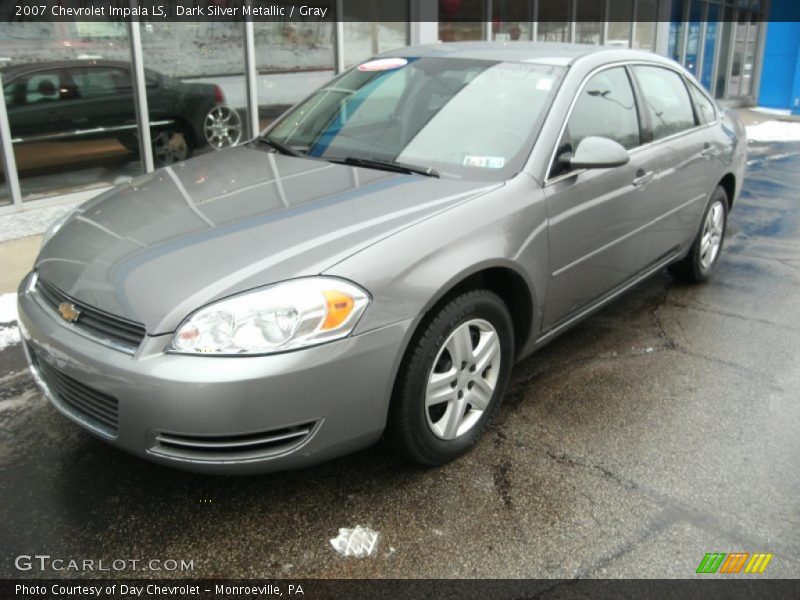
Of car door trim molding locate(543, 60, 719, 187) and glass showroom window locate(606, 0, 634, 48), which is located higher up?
glass showroom window locate(606, 0, 634, 48)

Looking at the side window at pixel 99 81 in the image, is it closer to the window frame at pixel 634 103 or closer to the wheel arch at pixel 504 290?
the window frame at pixel 634 103

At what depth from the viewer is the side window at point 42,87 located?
6.58 m

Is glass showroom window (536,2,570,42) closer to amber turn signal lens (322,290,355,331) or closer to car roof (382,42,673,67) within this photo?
car roof (382,42,673,67)

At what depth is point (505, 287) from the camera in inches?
125

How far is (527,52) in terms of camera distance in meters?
3.81

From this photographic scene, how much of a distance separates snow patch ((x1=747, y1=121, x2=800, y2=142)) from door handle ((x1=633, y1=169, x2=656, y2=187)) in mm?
10902

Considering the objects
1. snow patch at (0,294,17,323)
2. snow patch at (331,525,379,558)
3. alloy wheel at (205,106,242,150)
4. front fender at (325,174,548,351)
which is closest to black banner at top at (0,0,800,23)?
alloy wheel at (205,106,242,150)

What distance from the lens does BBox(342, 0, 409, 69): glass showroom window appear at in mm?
9711

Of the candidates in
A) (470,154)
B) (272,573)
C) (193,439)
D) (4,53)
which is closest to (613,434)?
(470,154)

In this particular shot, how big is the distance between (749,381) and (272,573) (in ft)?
8.69

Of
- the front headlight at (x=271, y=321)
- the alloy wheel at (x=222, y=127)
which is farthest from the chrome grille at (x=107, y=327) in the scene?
the alloy wheel at (x=222, y=127)

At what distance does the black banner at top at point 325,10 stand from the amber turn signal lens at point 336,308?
18.5 feet

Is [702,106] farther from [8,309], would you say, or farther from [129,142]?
[129,142]

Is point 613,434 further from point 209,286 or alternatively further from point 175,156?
point 175,156
